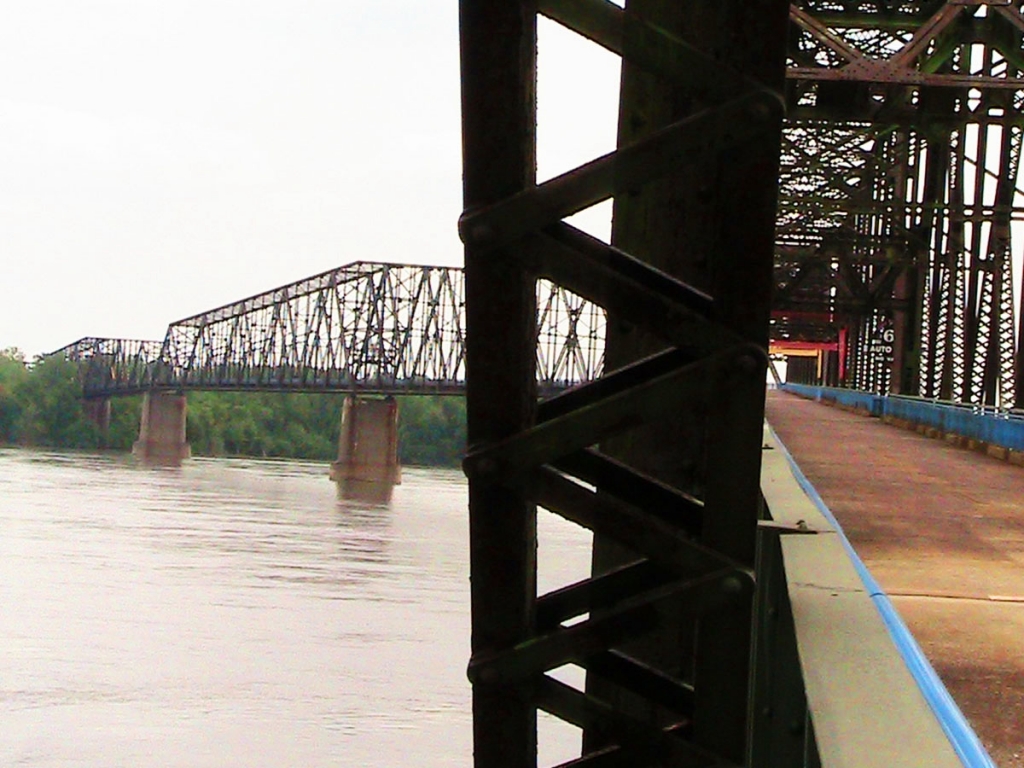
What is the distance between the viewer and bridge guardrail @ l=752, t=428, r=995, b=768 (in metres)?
3.74

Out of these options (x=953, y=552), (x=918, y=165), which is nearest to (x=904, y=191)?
(x=918, y=165)

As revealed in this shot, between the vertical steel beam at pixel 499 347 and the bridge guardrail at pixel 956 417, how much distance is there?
25.6m

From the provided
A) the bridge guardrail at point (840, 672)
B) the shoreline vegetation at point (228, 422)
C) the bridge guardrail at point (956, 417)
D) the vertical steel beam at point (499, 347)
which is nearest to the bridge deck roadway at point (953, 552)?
the bridge guardrail at point (840, 672)

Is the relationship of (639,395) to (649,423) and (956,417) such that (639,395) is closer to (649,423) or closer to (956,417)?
(649,423)

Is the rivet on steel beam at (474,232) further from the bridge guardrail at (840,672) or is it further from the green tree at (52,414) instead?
the green tree at (52,414)

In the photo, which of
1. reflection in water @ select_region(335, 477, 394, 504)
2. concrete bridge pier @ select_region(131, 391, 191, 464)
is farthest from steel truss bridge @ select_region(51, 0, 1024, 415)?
concrete bridge pier @ select_region(131, 391, 191, 464)

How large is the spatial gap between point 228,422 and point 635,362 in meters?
183

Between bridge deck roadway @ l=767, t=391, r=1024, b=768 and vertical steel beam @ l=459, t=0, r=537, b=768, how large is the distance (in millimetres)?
1830

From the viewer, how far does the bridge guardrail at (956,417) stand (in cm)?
3008

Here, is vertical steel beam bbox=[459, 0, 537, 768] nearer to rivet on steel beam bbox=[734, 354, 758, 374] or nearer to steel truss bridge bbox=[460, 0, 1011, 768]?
steel truss bridge bbox=[460, 0, 1011, 768]

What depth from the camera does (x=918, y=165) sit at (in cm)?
6456

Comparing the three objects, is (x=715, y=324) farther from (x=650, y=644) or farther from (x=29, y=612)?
(x=29, y=612)

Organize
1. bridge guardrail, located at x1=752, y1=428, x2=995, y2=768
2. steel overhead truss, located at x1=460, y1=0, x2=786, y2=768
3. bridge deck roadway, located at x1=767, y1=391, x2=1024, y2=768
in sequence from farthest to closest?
bridge deck roadway, located at x1=767, y1=391, x2=1024, y2=768 < steel overhead truss, located at x1=460, y1=0, x2=786, y2=768 < bridge guardrail, located at x1=752, y1=428, x2=995, y2=768

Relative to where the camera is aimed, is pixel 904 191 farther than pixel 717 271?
Yes
